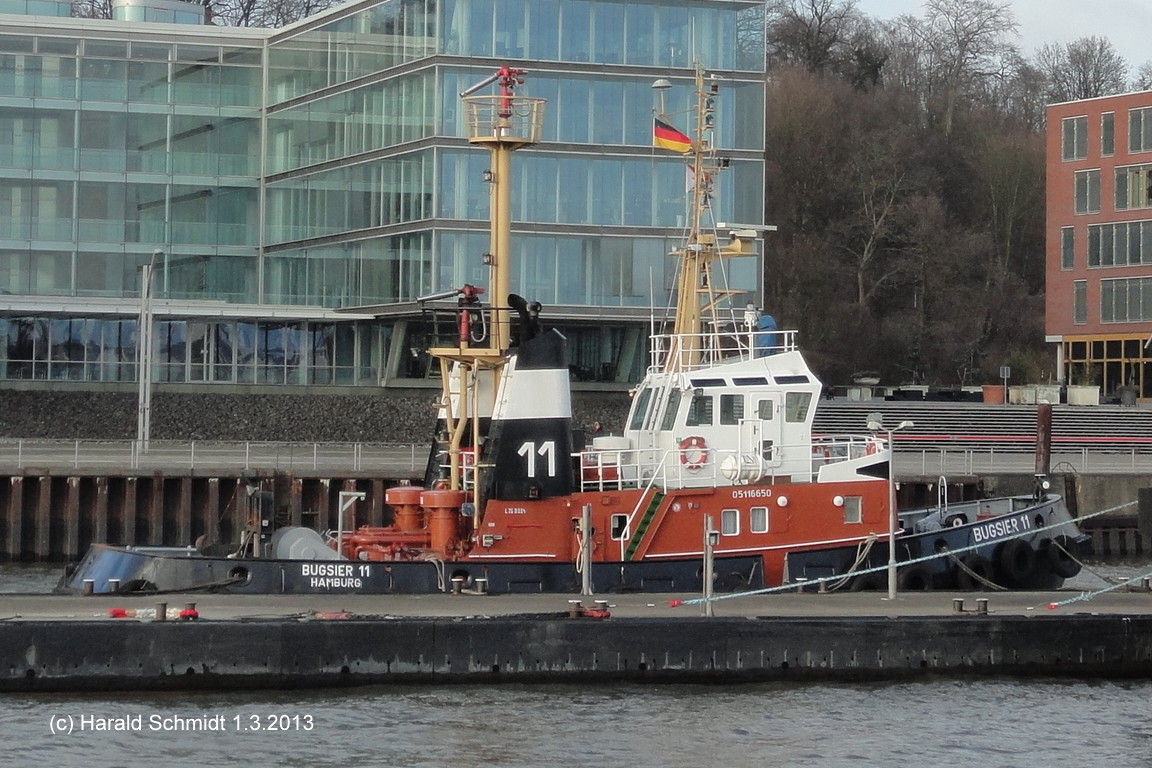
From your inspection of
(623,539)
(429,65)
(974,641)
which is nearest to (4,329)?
(429,65)

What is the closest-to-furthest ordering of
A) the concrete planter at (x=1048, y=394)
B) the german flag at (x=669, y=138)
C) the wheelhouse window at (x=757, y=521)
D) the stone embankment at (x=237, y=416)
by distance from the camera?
the wheelhouse window at (x=757, y=521) < the german flag at (x=669, y=138) < the stone embankment at (x=237, y=416) < the concrete planter at (x=1048, y=394)

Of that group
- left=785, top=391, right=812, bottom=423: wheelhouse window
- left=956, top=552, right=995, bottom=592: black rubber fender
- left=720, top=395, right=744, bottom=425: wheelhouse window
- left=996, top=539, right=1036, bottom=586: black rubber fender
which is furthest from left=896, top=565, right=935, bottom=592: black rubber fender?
left=720, top=395, right=744, bottom=425: wheelhouse window

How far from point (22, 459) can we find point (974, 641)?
2815cm

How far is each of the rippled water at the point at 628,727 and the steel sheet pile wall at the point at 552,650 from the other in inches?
10.1

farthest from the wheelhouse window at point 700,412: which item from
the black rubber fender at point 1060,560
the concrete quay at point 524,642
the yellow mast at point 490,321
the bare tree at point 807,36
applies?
the bare tree at point 807,36

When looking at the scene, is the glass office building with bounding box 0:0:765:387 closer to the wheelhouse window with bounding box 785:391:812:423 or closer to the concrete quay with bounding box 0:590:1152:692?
the wheelhouse window with bounding box 785:391:812:423

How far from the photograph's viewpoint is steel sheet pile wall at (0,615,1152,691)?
19.7 meters

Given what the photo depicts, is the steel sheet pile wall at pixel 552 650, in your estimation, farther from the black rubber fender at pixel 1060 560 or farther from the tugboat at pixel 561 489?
the black rubber fender at pixel 1060 560

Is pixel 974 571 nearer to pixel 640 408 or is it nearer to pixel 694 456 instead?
pixel 694 456

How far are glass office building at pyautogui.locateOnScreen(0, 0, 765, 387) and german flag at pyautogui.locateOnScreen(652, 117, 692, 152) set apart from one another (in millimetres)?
24183

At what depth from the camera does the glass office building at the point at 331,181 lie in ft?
176

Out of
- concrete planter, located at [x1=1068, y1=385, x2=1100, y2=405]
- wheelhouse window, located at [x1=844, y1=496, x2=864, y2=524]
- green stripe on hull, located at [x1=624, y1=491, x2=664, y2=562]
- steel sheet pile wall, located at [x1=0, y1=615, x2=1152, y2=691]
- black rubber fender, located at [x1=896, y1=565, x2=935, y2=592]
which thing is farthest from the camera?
concrete planter, located at [x1=1068, y1=385, x2=1100, y2=405]

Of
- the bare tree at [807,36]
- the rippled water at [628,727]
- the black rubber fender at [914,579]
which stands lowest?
the rippled water at [628,727]

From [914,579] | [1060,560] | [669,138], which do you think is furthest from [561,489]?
[1060,560]
